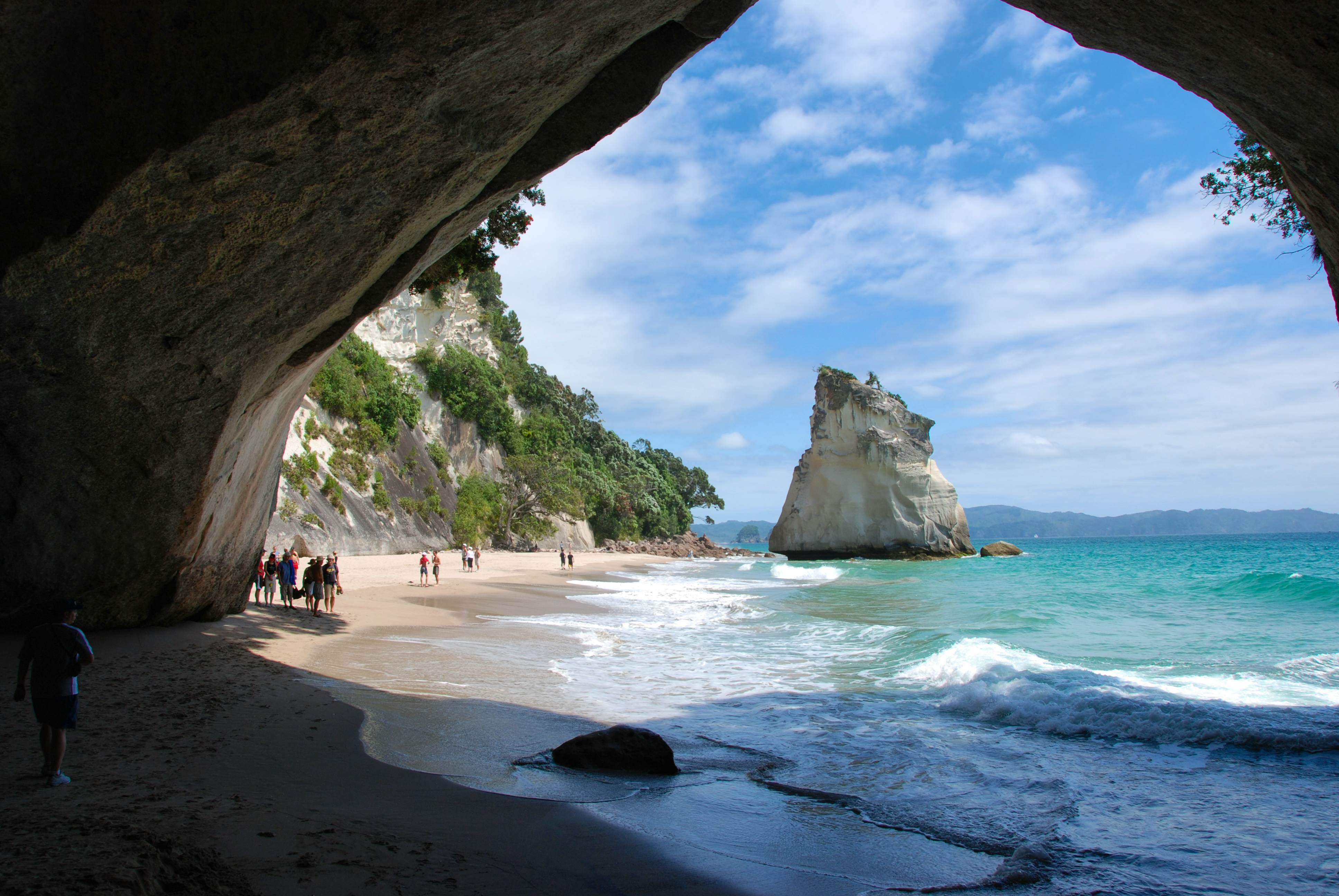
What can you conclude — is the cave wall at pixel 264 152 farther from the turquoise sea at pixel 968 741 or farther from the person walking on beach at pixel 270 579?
the person walking on beach at pixel 270 579

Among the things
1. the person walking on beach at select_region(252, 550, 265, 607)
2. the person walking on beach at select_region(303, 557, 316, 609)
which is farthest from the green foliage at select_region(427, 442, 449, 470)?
the person walking on beach at select_region(303, 557, 316, 609)

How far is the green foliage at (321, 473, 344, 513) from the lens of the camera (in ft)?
→ 95.2

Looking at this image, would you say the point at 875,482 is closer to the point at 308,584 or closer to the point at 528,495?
the point at 528,495

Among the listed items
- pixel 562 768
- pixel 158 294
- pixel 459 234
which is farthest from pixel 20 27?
pixel 562 768

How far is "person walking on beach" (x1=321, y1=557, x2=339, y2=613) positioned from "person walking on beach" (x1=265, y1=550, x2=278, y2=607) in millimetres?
1287

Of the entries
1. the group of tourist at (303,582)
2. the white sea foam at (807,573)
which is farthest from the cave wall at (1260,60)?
the white sea foam at (807,573)

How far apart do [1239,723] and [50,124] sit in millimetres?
11567

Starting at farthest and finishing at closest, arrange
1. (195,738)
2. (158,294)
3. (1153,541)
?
(1153,541) → (158,294) → (195,738)

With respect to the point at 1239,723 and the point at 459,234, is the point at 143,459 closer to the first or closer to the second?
the point at 459,234

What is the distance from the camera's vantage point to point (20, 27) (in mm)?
4742

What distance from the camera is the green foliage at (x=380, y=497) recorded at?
32188mm

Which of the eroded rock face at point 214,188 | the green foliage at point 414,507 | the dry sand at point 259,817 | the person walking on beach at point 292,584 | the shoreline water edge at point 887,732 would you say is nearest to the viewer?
the dry sand at point 259,817

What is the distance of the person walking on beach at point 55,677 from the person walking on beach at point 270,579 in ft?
38.3

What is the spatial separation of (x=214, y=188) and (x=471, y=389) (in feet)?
130
